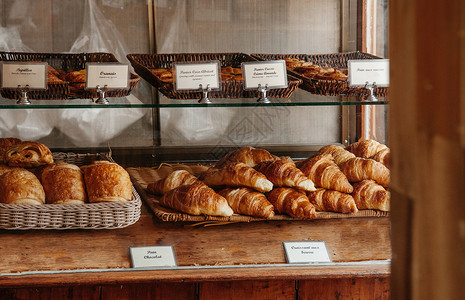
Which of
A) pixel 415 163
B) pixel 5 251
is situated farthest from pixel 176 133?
pixel 415 163

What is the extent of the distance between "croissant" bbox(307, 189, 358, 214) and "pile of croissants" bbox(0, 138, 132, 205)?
1.93 ft

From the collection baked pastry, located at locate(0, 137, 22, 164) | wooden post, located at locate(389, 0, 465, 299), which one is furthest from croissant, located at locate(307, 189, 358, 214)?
wooden post, located at locate(389, 0, 465, 299)

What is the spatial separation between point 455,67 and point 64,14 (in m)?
2.38

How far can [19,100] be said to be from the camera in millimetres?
1469

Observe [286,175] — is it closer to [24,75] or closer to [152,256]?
Answer: [152,256]

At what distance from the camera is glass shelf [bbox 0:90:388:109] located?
58.3 inches

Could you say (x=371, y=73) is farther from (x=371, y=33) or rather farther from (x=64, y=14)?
(x=64, y=14)

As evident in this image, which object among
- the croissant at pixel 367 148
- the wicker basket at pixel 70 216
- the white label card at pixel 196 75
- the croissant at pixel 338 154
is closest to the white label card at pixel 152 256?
the wicker basket at pixel 70 216

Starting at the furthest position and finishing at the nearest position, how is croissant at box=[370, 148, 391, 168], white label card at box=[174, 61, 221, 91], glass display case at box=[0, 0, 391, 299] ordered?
glass display case at box=[0, 0, 391, 299], croissant at box=[370, 148, 391, 168], white label card at box=[174, 61, 221, 91]

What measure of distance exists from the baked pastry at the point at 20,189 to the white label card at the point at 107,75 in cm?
33

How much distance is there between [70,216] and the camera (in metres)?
1.43

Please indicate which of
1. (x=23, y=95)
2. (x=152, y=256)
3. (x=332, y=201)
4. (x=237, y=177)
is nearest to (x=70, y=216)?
(x=152, y=256)

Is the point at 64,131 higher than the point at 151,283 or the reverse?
higher

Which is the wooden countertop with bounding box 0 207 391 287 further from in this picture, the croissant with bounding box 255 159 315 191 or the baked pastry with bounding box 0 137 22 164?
the baked pastry with bounding box 0 137 22 164
